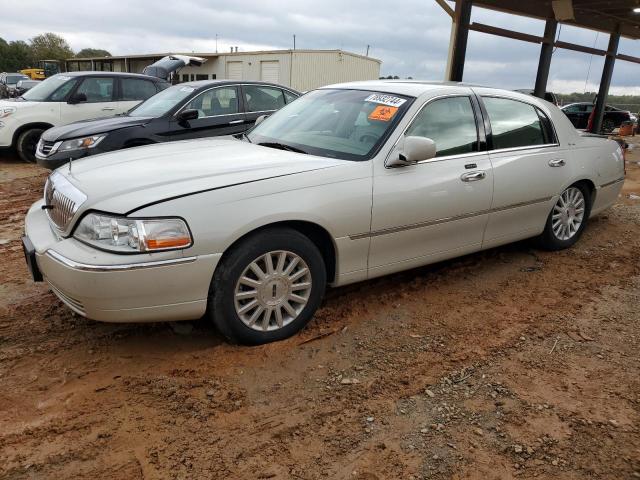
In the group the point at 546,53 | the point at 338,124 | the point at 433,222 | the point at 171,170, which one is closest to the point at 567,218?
the point at 433,222

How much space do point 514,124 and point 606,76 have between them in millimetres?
12098

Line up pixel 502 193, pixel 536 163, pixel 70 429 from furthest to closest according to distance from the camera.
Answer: pixel 536 163, pixel 502 193, pixel 70 429

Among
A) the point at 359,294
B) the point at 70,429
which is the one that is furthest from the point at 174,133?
the point at 70,429

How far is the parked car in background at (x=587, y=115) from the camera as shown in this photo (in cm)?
2078

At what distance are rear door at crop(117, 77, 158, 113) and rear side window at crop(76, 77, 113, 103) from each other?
208mm

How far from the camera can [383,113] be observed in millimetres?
3768

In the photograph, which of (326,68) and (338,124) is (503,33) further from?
(326,68)

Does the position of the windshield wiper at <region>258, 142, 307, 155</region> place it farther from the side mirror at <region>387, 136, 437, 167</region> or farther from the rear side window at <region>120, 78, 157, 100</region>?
the rear side window at <region>120, 78, 157, 100</region>

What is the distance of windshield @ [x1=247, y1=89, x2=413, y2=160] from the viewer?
3.63 m

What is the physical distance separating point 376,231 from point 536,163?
6.36 feet

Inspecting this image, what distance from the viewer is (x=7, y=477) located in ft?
7.04

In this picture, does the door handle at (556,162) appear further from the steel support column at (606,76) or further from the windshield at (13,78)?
the windshield at (13,78)

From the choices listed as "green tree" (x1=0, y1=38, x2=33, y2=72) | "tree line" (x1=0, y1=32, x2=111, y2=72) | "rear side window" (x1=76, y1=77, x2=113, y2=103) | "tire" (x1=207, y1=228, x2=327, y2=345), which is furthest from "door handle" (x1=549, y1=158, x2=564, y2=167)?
"green tree" (x1=0, y1=38, x2=33, y2=72)

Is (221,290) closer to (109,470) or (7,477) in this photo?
(109,470)
